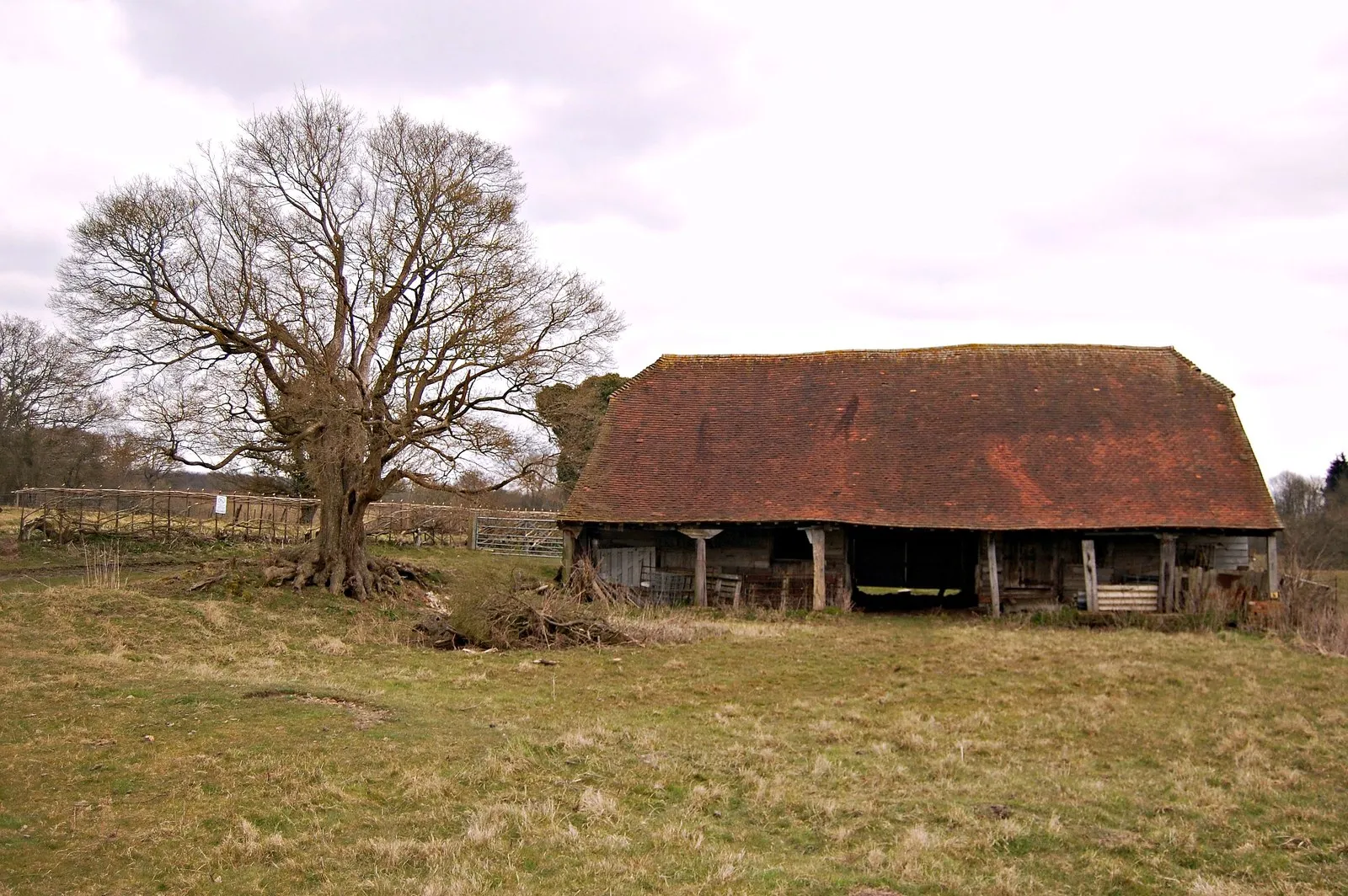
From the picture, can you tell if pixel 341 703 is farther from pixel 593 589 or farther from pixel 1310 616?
pixel 1310 616

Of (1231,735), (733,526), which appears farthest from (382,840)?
(733,526)

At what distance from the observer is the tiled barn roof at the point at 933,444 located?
72.4 ft

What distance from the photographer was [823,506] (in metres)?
22.4

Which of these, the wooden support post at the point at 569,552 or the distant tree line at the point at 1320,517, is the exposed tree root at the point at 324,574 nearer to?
the wooden support post at the point at 569,552

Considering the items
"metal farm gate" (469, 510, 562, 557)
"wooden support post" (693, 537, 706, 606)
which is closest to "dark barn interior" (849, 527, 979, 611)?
"wooden support post" (693, 537, 706, 606)

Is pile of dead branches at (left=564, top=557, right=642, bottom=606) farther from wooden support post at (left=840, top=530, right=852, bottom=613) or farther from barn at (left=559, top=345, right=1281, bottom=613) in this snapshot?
wooden support post at (left=840, top=530, right=852, bottom=613)

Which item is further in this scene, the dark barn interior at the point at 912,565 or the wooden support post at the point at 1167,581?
the dark barn interior at the point at 912,565

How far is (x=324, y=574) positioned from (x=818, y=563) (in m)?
11.3

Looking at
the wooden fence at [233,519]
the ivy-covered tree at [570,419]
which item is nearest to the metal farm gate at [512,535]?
the wooden fence at [233,519]

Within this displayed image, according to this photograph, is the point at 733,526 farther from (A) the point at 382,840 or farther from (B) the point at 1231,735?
(A) the point at 382,840

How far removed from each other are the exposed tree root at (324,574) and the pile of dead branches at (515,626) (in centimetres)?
463

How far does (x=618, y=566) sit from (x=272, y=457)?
9.08m

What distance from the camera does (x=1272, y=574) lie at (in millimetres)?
20500

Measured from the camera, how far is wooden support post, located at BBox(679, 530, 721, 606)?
74.7 feet
